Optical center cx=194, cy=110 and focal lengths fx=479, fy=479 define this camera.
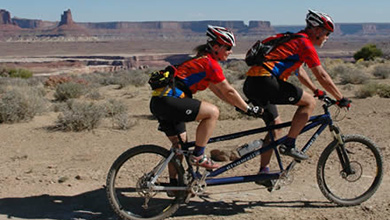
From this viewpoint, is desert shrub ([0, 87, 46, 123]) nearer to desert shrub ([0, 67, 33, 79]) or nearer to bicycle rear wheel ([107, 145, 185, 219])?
bicycle rear wheel ([107, 145, 185, 219])

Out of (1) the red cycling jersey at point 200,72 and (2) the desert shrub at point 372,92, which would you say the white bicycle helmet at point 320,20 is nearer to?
(1) the red cycling jersey at point 200,72

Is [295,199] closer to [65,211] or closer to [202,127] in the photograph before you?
[202,127]

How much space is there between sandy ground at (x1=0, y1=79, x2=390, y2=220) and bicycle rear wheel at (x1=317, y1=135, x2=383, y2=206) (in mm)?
117

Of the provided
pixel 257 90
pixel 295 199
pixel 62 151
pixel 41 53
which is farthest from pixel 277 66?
pixel 41 53

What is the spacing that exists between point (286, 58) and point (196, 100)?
38.6 inches

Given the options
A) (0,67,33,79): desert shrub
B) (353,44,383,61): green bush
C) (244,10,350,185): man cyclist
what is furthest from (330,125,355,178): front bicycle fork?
(353,44,383,61): green bush

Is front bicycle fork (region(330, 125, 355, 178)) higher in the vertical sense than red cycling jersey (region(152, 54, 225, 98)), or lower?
lower

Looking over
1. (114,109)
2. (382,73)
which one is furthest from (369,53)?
(114,109)

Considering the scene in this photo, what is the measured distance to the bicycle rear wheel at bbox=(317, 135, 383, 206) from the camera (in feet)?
14.7

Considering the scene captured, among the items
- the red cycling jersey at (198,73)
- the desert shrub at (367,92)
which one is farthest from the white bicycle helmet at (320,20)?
the desert shrub at (367,92)

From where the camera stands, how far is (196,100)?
3.96m

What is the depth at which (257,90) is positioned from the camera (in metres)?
4.37

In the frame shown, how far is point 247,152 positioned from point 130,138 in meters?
4.44

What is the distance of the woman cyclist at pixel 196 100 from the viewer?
154 inches
